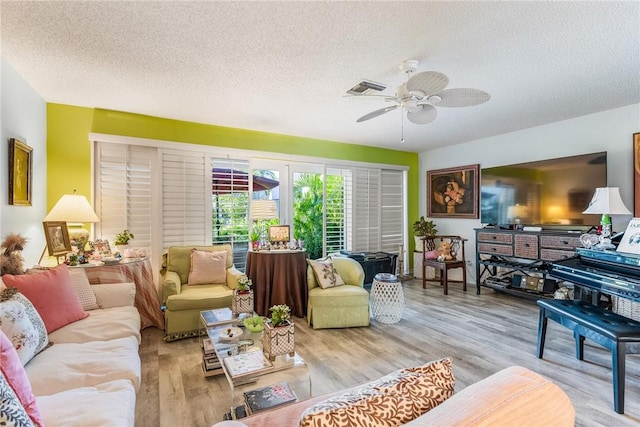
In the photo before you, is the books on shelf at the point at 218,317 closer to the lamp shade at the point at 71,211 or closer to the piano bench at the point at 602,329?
the lamp shade at the point at 71,211

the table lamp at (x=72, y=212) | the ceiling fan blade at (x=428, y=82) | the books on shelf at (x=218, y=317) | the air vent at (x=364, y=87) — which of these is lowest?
the books on shelf at (x=218, y=317)

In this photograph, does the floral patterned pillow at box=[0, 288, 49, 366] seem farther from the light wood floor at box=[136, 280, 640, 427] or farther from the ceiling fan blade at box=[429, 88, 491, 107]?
the ceiling fan blade at box=[429, 88, 491, 107]

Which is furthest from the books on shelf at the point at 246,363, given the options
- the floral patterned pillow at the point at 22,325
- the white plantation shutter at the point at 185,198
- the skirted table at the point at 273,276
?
the white plantation shutter at the point at 185,198

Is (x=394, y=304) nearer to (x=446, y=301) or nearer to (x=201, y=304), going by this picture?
(x=446, y=301)

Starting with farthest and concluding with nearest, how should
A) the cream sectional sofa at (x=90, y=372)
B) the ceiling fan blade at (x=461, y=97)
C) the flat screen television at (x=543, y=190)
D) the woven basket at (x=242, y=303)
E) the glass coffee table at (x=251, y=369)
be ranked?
the flat screen television at (x=543, y=190)
the woven basket at (x=242, y=303)
the ceiling fan blade at (x=461, y=97)
the glass coffee table at (x=251, y=369)
the cream sectional sofa at (x=90, y=372)

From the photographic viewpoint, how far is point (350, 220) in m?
5.34

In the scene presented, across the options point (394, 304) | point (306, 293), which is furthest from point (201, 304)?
point (394, 304)

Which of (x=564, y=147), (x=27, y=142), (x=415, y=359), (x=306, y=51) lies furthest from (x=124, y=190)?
(x=564, y=147)

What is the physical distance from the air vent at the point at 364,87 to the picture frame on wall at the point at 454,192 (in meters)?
3.39

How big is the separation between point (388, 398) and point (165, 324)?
9.96ft

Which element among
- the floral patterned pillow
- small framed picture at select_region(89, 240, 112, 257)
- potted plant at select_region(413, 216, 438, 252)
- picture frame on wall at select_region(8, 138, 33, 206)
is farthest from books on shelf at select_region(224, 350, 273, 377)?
potted plant at select_region(413, 216, 438, 252)

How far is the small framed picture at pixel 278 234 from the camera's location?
388cm

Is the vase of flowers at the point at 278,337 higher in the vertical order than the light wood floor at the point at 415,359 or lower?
higher

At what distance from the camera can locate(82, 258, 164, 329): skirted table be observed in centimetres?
284
